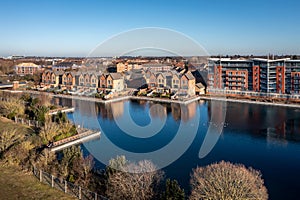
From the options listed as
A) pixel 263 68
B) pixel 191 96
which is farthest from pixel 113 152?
pixel 263 68

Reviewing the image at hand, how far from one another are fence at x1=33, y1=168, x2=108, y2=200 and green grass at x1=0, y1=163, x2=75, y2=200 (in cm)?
9

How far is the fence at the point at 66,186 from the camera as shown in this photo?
4765mm

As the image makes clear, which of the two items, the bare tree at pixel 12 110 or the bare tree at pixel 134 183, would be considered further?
the bare tree at pixel 12 110

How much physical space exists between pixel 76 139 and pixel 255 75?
10.9 metres

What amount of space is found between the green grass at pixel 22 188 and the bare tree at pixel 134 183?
79 cm

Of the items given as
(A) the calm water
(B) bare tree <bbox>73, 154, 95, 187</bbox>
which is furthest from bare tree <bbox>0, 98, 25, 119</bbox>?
(B) bare tree <bbox>73, 154, 95, 187</bbox>

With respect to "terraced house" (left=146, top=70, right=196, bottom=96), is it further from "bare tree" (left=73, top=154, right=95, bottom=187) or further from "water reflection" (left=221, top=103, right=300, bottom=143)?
"bare tree" (left=73, top=154, right=95, bottom=187)

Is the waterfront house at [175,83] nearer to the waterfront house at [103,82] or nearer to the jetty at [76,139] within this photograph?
the waterfront house at [103,82]

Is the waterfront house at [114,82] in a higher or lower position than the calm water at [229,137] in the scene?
higher

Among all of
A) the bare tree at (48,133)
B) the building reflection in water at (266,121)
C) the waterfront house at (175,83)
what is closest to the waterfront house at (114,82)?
the waterfront house at (175,83)

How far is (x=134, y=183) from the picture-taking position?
4.45 meters

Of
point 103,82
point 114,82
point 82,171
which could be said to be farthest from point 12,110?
point 103,82

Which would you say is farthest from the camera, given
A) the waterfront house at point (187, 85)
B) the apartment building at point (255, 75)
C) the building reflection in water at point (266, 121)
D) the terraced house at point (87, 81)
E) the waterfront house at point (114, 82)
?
the terraced house at point (87, 81)

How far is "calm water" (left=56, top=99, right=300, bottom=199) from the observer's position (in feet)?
20.6
